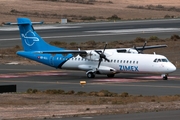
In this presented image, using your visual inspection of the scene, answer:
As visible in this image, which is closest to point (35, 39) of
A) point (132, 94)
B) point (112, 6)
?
point (132, 94)

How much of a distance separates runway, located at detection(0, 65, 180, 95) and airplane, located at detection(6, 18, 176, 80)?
82 centimetres

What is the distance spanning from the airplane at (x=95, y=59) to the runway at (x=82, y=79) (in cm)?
82

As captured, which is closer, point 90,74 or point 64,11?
point 90,74

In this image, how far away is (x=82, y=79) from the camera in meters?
50.8

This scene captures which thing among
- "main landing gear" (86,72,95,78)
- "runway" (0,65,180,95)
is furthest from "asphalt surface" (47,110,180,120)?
"main landing gear" (86,72,95,78)

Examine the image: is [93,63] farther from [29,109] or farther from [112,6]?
[112,6]

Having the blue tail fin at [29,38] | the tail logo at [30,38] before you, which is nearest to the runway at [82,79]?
the blue tail fin at [29,38]

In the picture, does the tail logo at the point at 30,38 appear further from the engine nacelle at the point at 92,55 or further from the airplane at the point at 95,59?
the engine nacelle at the point at 92,55

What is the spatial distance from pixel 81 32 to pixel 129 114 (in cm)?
7055

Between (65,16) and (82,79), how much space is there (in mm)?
89206

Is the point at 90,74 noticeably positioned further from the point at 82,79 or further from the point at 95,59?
the point at 95,59

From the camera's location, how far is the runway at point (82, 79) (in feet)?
140

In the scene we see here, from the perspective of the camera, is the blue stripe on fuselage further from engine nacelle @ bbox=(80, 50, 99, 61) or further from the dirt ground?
the dirt ground

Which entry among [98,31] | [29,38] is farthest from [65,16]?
[29,38]
